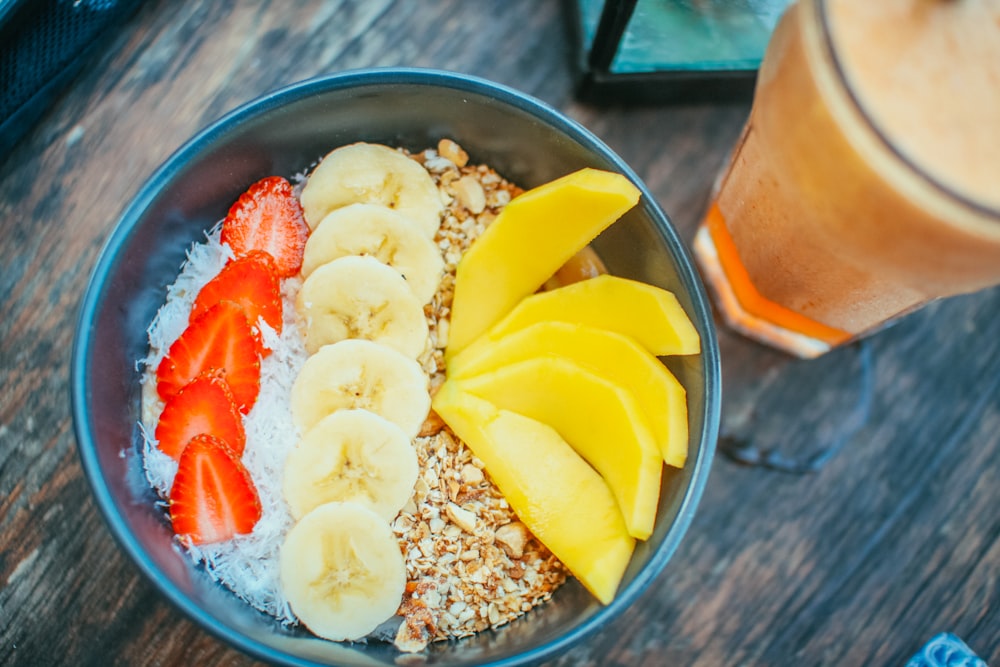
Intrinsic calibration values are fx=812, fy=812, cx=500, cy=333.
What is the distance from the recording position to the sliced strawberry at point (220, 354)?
718mm

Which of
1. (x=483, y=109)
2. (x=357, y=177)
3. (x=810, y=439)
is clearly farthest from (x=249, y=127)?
(x=810, y=439)

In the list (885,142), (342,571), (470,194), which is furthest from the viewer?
(470,194)

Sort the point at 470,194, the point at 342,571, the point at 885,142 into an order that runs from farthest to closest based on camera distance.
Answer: the point at 470,194 → the point at 342,571 → the point at 885,142

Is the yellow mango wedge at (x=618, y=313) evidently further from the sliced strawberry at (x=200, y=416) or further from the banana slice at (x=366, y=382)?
the sliced strawberry at (x=200, y=416)

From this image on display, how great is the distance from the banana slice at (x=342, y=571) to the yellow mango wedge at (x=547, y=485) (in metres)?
0.11

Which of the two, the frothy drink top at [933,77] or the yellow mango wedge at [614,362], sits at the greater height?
the frothy drink top at [933,77]

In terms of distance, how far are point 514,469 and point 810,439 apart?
34 cm

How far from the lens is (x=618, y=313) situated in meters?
0.72

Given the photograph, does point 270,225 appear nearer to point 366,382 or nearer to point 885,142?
point 366,382

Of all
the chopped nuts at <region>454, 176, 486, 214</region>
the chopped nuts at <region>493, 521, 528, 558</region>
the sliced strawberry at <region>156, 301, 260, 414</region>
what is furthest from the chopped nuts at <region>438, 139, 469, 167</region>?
the chopped nuts at <region>493, 521, 528, 558</region>

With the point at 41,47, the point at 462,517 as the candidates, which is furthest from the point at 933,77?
the point at 41,47

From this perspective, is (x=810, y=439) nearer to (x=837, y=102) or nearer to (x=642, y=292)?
(x=642, y=292)

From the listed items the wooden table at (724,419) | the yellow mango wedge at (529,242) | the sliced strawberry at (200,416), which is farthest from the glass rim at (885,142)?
the sliced strawberry at (200,416)

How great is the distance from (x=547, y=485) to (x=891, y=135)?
1.27 feet
